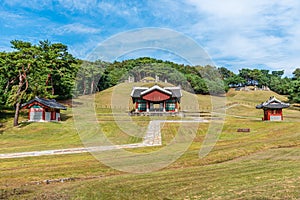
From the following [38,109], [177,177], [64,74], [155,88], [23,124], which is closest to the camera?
[177,177]

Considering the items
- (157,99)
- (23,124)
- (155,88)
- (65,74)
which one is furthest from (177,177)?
(65,74)

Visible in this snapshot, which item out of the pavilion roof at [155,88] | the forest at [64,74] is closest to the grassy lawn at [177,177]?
the forest at [64,74]

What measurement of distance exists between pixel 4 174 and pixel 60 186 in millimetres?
4303

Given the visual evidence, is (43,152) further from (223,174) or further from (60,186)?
(223,174)

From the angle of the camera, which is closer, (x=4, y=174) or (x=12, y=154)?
(x=4, y=174)

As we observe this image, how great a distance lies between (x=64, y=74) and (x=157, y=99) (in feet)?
81.1

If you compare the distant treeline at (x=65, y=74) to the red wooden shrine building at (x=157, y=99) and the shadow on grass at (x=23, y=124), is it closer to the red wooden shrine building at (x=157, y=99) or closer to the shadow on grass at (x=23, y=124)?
the shadow on grass at (x=23, y=124)

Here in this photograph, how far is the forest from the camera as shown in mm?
42250

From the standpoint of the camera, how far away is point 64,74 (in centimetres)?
6712

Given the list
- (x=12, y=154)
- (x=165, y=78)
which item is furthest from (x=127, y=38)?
(x=165, y=78)

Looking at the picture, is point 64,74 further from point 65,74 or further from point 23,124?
point 23,124

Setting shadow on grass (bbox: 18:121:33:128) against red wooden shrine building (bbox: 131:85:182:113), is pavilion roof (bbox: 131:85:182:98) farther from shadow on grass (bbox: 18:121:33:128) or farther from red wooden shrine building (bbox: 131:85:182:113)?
shadow on grass (bbox: 18:121:33:128)

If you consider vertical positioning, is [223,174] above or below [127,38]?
below

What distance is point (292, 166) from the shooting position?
51.6 feet
